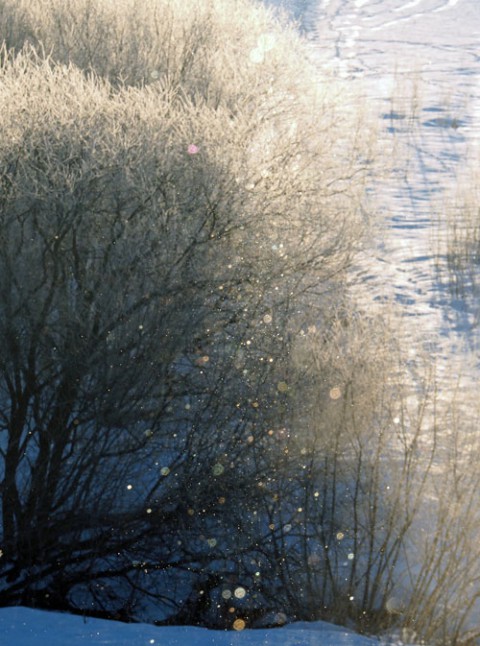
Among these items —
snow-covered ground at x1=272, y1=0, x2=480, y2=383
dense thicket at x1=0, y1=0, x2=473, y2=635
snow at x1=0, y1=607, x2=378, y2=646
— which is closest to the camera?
snow at x1=0, y1=607, x2=378, y2=646

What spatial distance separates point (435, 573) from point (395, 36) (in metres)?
22.8

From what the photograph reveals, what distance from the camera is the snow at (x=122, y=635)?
4648 millimetres

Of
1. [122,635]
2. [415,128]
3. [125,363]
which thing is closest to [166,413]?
[125,363]

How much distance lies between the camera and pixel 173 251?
6.89 meters

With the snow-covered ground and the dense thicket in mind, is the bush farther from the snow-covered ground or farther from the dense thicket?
the snow-covered ground

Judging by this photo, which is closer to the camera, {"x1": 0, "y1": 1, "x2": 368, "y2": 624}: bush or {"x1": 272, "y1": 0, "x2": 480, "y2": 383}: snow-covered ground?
{"x1": 0, "y1": 1, "x2": 368, "y2": 624}: bush

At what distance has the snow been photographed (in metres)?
4.65

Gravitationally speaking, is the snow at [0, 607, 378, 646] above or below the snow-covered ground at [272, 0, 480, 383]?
below

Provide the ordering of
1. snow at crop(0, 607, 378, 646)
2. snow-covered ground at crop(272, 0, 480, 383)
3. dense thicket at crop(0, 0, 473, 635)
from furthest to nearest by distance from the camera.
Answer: snow-covered ground at crop(272, 0, 480, 383), dense thicket at crop(0, 0, 473, 635), snow at crop(0, 607, 378, 646)

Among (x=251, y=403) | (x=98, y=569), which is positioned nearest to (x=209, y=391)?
(x=251, y=403)

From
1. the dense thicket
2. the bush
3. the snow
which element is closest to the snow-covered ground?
the dense thicket

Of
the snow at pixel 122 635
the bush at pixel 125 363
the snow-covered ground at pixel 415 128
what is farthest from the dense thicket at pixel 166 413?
the snow-covered ground at pixel 415 128

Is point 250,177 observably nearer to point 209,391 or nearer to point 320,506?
point 209,391

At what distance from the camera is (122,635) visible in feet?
15.7
